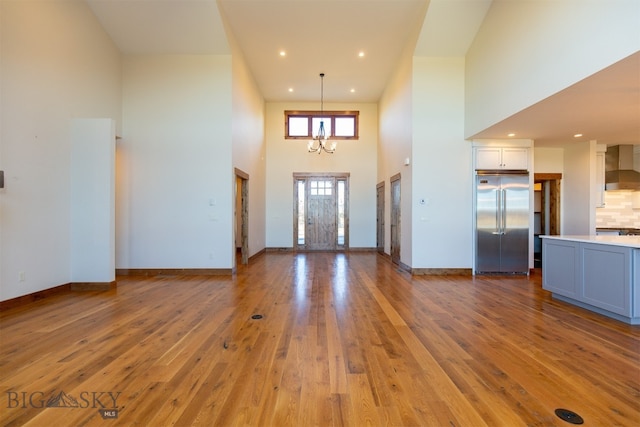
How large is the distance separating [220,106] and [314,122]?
4151mm

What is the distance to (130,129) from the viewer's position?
19.1ft

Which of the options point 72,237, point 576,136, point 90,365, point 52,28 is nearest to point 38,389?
point 90,365

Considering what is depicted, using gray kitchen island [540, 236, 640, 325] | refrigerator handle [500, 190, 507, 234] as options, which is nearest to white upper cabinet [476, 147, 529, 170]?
refrigerator handle [500, 190, 507, 234]

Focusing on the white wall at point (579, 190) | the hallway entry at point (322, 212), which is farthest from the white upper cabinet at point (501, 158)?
the hallway entry at point (322, 212)

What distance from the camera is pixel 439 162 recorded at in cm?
584

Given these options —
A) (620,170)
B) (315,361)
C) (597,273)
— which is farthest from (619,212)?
(315,361)

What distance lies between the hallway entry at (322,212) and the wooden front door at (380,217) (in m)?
0.98

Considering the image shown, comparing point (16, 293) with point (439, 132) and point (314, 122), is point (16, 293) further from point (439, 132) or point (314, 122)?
A: point (314, 122)

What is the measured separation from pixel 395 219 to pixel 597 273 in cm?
408

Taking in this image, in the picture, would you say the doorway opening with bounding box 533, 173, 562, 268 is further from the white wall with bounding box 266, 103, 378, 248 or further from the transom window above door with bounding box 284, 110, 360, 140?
the transom window above door with bounding box 284, 110, 360, 140

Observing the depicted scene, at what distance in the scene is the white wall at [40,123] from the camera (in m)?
3.72

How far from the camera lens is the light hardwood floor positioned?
1.76 metres

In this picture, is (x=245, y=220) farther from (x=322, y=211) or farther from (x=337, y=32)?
(x=337, y=32)

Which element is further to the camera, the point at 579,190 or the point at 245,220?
the point at 245,220
